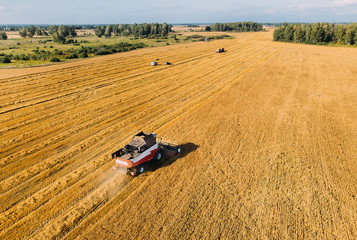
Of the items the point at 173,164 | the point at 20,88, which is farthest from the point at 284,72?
the point at 20,88

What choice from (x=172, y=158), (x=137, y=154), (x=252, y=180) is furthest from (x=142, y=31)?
(x=252, y=180)

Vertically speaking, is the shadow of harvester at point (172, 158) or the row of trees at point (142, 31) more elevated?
the row of trees at point (142, 31)

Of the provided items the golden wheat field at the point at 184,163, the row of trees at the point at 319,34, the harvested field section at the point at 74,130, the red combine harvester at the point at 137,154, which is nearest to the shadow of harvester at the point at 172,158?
the golden wheat field at the point at 184,163

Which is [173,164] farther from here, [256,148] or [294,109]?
[294,109]

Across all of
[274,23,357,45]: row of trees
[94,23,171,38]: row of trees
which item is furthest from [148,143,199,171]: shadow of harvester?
[94,23,171,38]: row of trees

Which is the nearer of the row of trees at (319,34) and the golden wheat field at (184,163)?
the golden wheat field at (184,163)

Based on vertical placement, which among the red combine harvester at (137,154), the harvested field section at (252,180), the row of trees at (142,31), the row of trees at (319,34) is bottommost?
the harvested field section at (252,180)

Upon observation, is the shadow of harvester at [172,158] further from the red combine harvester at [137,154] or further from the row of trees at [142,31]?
the row of trees at [142,31]

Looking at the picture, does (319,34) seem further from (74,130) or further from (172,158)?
(74,130)
